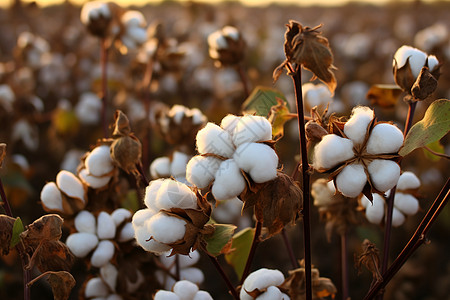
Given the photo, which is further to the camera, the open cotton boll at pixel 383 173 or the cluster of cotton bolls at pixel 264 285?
the cluster of cotton bolls at pixel 264 285

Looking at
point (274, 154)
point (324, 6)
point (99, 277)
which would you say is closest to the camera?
point (274, 154)

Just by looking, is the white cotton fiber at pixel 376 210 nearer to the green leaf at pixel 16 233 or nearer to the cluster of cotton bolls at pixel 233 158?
the cluster of cotton bolls at pixel 233 158

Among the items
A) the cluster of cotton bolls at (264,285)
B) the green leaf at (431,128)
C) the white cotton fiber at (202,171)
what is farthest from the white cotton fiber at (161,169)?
the green leaf at (431,128)

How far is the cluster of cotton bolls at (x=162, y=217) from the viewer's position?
0.83 metres

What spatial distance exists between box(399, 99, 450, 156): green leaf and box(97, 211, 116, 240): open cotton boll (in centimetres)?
68

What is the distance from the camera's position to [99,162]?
1.18 m

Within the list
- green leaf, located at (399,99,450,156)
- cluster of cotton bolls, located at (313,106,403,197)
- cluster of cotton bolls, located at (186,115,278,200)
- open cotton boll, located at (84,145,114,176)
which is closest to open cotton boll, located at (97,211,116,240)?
open cotton boll, located at (84,145,114,176)

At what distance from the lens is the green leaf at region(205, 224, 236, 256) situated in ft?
2.96

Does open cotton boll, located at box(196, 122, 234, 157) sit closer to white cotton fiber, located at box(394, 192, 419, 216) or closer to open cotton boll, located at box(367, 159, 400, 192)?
open cotton boll, located at box(367, 159, 400, 192)

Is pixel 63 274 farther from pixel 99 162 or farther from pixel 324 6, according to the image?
pixel 324 6

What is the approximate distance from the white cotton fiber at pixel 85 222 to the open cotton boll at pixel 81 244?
0.7 inches

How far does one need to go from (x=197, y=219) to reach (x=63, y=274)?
0.98ft

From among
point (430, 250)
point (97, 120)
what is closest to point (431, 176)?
point (430, 250)

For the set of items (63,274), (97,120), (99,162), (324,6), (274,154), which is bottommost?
(324,6)
